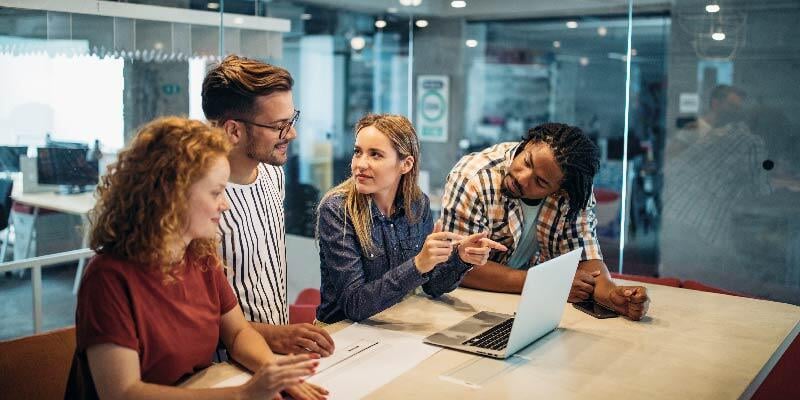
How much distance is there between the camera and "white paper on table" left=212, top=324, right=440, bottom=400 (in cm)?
193

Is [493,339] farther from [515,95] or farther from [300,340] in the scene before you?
[515,95]

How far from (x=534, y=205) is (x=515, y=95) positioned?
2.75 meters

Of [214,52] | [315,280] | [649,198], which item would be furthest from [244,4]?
[649,198]

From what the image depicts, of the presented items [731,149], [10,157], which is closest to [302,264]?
[10,157]

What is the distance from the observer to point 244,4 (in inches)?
209

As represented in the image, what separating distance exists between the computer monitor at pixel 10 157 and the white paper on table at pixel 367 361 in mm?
2623

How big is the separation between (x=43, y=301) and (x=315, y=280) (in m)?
1.74

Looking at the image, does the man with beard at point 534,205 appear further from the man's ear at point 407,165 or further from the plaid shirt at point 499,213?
the man's ear at point 407,165

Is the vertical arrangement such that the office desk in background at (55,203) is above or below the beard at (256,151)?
below

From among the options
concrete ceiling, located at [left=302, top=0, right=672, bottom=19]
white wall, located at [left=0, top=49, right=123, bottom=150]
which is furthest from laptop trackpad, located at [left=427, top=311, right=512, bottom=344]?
concrete ceiling, located at [left=302, top=0, right=672, bottom=19]

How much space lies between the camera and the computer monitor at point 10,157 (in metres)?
4.20

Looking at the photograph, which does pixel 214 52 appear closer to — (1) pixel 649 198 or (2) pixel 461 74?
(2) pixel 461 74

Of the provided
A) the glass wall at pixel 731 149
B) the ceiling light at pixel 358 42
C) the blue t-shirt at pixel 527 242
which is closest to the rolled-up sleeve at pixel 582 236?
the blue t-shirt at pixel 527 242

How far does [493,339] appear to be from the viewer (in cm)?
231
